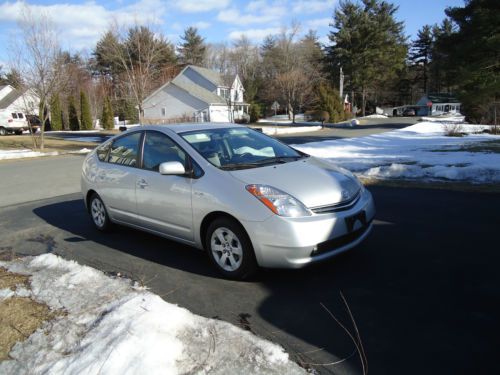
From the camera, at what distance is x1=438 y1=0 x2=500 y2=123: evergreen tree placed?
22844mm

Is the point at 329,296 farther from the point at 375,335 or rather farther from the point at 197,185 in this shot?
the point at 197,185

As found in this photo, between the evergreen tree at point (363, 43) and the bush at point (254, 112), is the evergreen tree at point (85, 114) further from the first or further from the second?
the evergreen tree at point (363, 43)

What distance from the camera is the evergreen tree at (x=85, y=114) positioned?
45.4m

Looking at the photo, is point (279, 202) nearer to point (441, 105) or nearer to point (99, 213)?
point (99, 213)

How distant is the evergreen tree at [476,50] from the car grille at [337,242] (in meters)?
22.8

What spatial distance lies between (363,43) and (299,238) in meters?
64.2

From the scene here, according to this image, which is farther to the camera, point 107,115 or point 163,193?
point 107,115

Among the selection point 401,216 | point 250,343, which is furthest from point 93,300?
point 401,216

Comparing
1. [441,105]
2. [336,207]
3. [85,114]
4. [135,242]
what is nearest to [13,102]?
[85,114]

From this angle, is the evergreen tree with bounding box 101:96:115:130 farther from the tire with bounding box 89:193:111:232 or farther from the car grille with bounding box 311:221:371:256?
the car grille with bounding box 311:221:371:256

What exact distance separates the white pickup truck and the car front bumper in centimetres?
4221

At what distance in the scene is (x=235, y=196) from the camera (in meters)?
4.01

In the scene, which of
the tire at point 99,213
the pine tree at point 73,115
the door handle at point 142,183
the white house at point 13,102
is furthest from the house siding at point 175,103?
the door handle at point 142,183

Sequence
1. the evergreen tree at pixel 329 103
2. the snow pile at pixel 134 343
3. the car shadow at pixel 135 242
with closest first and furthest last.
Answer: the snow pile at pixel 134 343 → the car shadow at pixel 135 242 → the evergreen tree at pixel 329 103
